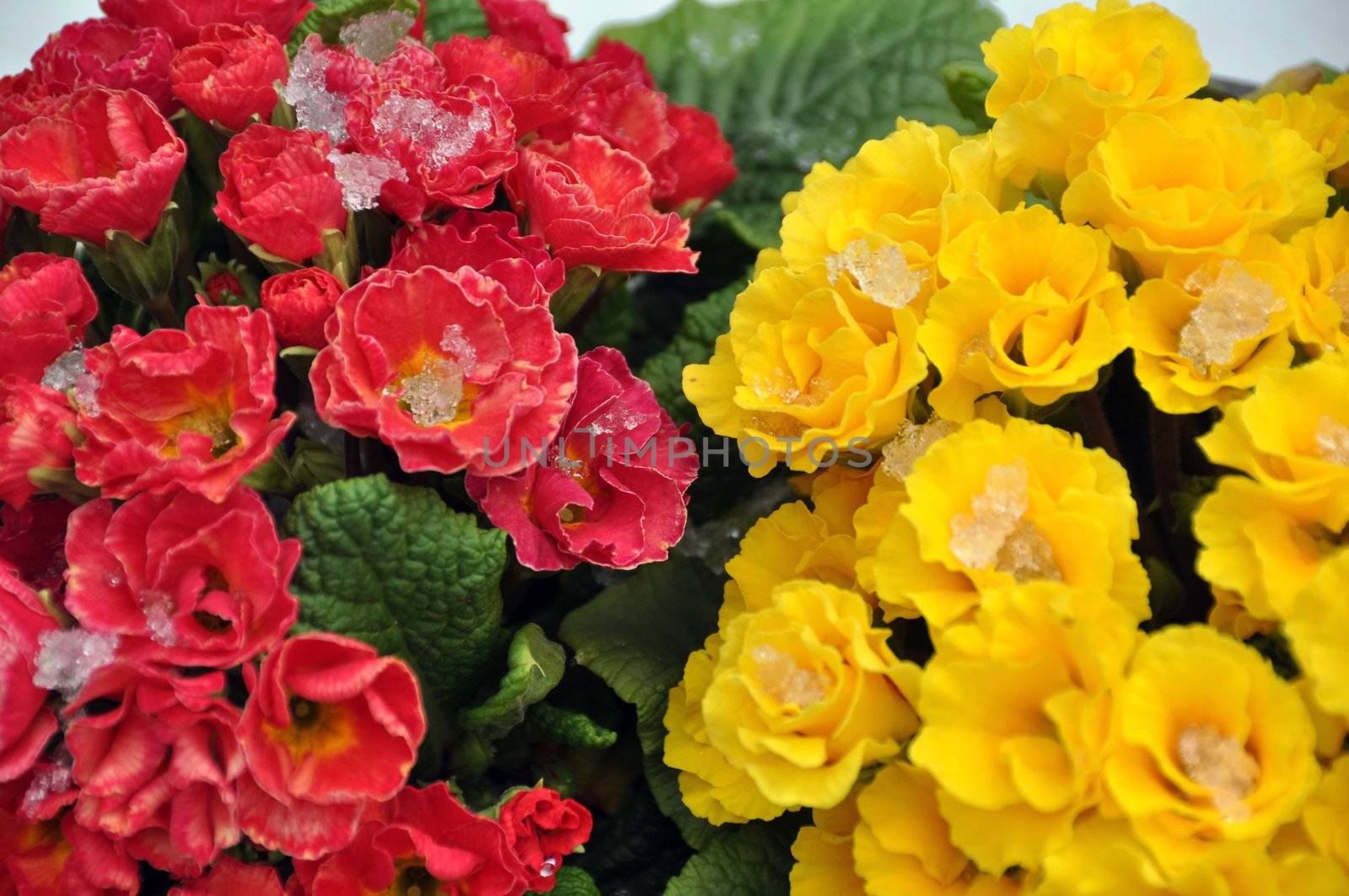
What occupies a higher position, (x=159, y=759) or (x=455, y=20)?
(x=455, y=20)

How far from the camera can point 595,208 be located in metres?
0.70

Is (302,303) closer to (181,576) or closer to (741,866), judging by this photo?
(181,576)

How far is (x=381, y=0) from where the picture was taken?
84cm

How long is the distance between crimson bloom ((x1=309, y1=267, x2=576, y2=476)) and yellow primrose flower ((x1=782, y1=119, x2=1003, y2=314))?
0.52ft

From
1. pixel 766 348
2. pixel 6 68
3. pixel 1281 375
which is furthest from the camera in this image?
pixel 6 68

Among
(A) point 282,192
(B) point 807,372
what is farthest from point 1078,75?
(A) point 282,192

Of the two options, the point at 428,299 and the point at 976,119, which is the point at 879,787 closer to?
the point at 428,299

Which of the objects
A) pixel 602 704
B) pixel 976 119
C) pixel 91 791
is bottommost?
pixel 602 704

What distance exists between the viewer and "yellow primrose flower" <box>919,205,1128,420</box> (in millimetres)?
587

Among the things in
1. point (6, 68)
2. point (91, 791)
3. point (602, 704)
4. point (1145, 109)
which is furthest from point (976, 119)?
point (6, 68)

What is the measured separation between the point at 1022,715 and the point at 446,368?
0.33 m

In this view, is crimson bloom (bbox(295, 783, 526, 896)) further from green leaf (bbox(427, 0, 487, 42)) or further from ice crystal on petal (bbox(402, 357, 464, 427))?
green leaf (bbox(427, 0, 487, 42))

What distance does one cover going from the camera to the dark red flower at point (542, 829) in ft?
2.12

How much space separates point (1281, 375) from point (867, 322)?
0.20 m
